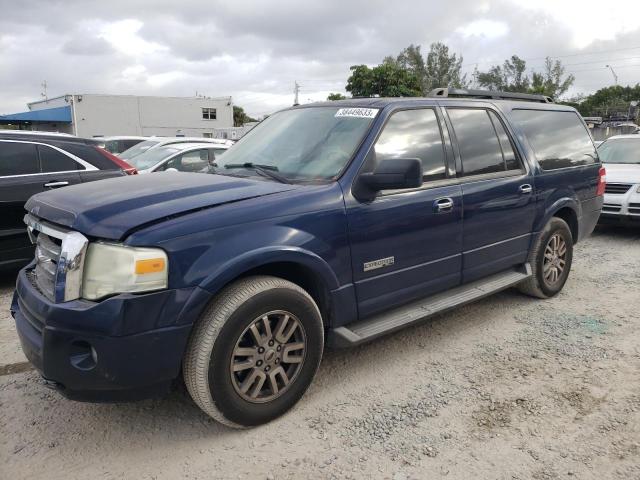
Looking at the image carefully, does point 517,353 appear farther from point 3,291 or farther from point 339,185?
point 3,291

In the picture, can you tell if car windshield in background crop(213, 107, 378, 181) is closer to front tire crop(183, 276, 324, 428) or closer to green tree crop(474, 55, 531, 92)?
front tire crop(183, 276, 324, 428)

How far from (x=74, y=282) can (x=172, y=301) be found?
1.54 ft

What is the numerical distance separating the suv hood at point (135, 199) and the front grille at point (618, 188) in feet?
22.5

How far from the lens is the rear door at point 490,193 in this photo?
392 cm

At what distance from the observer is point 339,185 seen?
3.14 m

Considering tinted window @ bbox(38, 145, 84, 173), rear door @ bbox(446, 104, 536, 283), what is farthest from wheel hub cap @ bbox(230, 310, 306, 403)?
tinted window @ bbox(38, 145, 84, 173)

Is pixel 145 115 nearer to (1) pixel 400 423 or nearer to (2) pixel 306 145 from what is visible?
(2) pixel 306 145

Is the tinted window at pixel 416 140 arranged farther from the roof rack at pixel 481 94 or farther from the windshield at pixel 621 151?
the windshield at pixel 621 151

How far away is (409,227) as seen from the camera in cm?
342

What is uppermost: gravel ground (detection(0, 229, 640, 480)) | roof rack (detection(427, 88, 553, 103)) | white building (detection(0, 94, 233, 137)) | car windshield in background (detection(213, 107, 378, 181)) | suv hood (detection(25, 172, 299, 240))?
white building (detection(0, 94, 233, 137))

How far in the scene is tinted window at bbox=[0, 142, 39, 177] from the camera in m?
5.35

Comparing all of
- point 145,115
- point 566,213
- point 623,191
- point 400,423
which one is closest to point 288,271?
point 400,423

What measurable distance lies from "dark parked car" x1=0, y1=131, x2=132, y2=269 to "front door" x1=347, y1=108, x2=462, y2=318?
3760 mm

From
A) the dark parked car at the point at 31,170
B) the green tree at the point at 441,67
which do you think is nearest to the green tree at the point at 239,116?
the green tree at the point at 441,67
